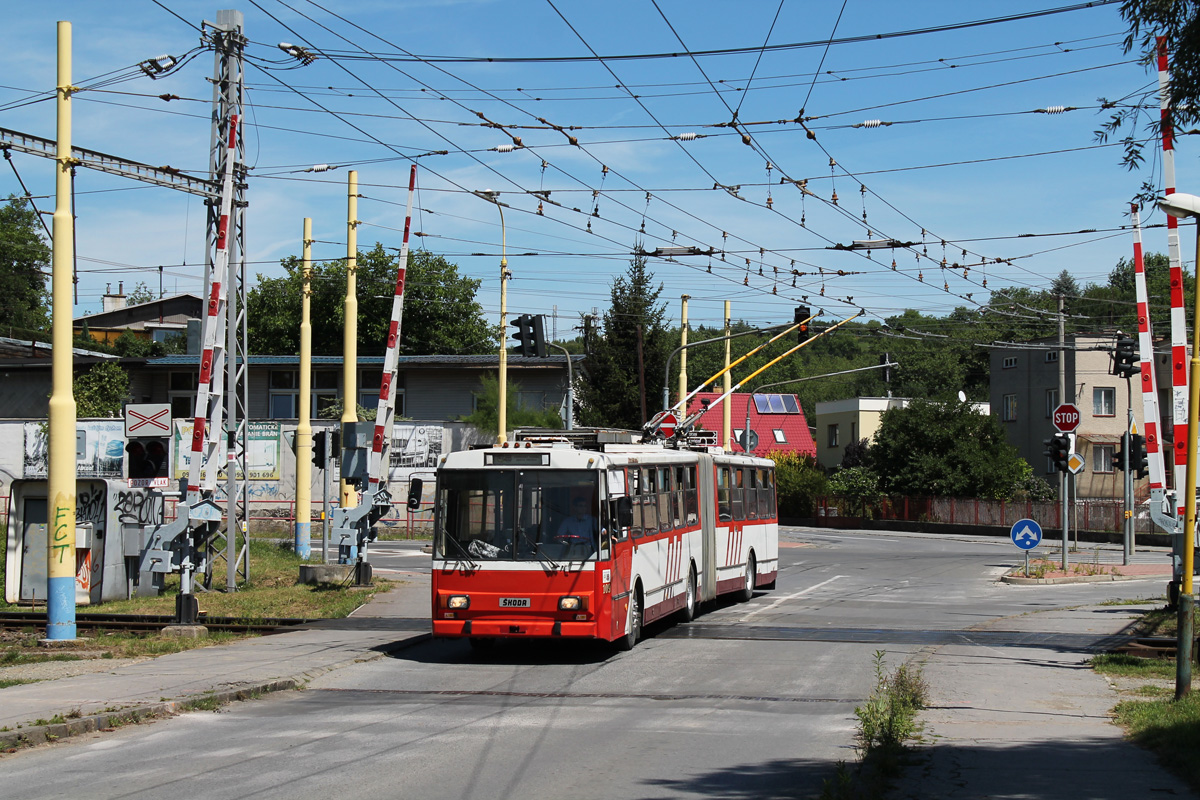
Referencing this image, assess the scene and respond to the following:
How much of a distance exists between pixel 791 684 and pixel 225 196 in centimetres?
1102

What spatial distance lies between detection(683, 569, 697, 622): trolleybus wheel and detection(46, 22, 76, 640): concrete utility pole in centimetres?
901

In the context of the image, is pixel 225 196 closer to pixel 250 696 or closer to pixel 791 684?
pixel 250 696

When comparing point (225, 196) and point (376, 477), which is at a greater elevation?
point (225, 196)

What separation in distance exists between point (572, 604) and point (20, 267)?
73996 millimetres

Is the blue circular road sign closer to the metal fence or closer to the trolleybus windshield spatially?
the trolleybus windshield

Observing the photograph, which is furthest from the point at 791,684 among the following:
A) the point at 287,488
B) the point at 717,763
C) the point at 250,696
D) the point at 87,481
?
the point at 287,488

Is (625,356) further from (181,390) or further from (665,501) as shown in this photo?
(665,501)

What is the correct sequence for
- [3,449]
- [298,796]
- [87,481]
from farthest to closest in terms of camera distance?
1. [3,449]
2. [87,481]
3. [298,796]

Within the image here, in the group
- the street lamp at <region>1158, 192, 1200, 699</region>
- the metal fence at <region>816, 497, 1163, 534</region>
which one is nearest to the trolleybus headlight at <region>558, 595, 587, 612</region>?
the street lamp at <region>1158, 192, 1200, 699</region>

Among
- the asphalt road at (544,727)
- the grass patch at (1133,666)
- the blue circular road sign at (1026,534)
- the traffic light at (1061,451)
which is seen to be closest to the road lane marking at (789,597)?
the asphalt road at (544,727)

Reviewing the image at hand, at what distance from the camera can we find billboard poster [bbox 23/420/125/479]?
45.6 meters

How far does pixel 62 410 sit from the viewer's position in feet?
55.1

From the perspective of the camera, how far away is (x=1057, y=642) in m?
17.8

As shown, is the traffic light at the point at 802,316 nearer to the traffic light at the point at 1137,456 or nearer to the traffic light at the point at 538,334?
the traffic light at the point at 538,334
